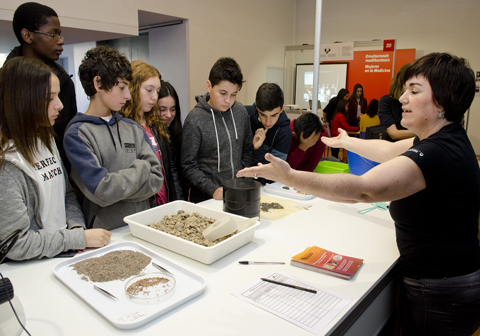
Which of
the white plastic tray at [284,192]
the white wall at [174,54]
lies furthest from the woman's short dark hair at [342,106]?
the white plastic tray at [284,192]

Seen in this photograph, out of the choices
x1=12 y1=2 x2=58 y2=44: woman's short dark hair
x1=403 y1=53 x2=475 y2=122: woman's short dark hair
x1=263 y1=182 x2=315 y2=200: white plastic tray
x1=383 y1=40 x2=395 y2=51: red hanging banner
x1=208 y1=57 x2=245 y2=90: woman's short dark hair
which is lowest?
x1=263 y1=182 x2=315 y2=200: white plastic tray

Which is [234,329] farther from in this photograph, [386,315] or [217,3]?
[217,3]

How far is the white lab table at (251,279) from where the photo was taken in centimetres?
87

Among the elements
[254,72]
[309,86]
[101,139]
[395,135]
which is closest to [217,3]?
[254,72]

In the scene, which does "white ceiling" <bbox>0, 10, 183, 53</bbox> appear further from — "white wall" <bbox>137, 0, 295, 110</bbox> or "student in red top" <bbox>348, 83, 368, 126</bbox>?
"student in red top" <bbox>348, 83, 368, 126</bbox>

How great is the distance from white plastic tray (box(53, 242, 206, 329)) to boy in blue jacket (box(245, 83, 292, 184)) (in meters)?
1.22

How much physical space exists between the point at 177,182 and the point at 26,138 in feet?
3.57

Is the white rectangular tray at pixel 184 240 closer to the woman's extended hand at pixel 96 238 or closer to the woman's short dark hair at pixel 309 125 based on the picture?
the woman's extended hand at pixel 96 238

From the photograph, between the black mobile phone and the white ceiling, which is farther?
the white ceiling

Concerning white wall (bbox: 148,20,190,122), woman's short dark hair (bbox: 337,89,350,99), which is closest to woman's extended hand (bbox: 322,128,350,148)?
white wall (bbox: 148,20,190,122)

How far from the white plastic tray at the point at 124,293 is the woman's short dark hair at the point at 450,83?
3.26ft

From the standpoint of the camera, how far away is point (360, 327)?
1201mm

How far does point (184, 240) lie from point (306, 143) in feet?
4.69

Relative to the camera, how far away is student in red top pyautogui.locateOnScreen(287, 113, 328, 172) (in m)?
2.36
